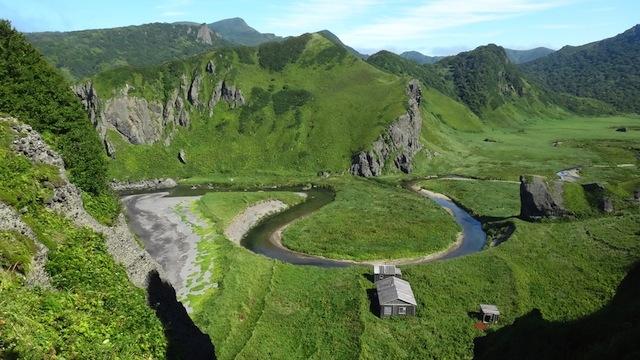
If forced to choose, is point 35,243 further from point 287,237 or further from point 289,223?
point 289,223

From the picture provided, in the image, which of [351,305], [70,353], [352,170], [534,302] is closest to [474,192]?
[352,170]

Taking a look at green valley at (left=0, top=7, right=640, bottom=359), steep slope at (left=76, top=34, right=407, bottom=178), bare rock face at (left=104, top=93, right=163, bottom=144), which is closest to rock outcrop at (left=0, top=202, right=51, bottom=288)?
green valley at (left=0, top=7, right=640, bottom=359)

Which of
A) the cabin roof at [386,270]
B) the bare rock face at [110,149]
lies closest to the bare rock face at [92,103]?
the bare rock face at [110,149]

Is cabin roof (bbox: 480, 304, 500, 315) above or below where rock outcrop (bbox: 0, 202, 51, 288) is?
below

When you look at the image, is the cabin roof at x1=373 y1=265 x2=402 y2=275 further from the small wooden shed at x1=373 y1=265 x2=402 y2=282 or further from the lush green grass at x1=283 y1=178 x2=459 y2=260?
the lush green grass at x1=283 y1=178 x2=459 y2=260

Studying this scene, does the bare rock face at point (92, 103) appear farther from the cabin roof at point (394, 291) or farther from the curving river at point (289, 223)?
the cabin roof at point (394, 291)

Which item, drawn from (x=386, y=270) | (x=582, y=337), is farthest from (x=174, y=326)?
(x=386, y=270)

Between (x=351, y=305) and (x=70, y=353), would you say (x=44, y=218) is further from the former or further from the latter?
(x=351, y=305)
